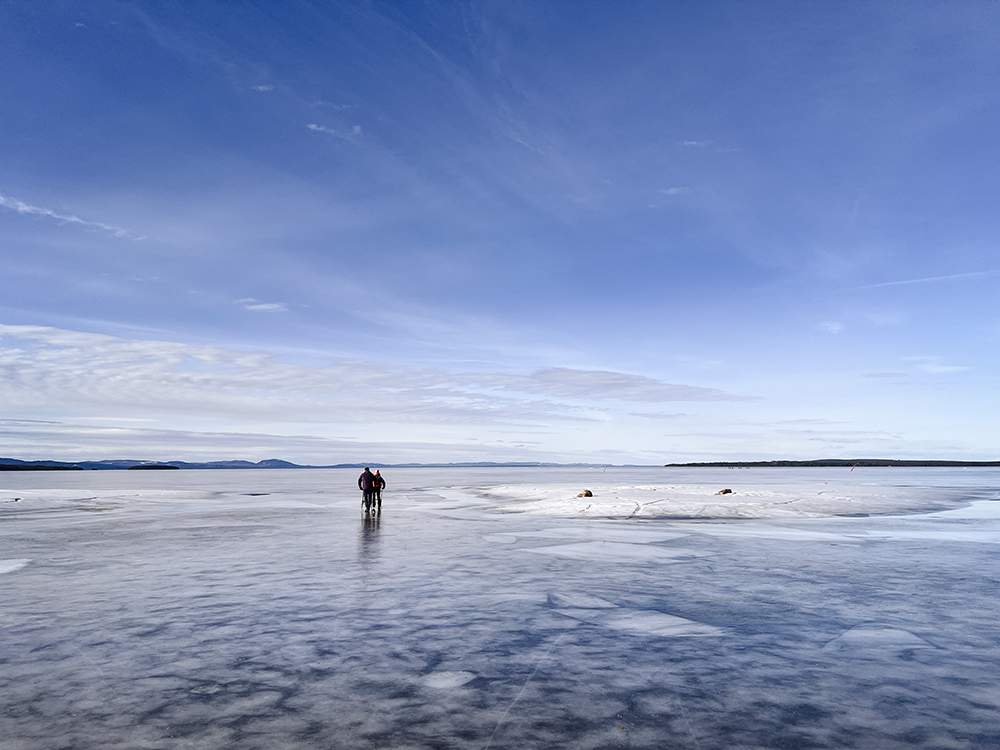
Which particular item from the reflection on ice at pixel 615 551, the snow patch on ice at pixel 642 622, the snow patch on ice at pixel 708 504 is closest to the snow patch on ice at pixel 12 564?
the reflection on ice at pixel 615 551

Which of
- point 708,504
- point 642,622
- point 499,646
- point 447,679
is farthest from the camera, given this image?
point 708,504

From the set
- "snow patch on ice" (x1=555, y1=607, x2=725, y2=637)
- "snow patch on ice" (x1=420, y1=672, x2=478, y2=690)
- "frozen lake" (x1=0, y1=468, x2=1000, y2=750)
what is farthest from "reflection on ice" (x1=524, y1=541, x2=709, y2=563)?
"snow patch on ice" (x1=420, y1=672, x2=478, y2=690)

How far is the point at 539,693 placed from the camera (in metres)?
5.38

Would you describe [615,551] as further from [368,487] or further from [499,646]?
[368,487]

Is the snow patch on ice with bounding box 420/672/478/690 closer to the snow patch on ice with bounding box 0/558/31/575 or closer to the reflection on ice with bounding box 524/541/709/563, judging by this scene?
the reflection on ice with bounding box 524/541/709/563

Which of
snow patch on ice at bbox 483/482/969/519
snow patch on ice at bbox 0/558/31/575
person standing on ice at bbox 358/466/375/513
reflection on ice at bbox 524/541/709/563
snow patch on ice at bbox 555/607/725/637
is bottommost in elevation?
snow patch on ice at bbox 555/607/725/637

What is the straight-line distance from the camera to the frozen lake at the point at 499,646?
4.66 m

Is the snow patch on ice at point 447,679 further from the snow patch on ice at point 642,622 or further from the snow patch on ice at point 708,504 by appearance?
the snow patch on ice at point 708,504

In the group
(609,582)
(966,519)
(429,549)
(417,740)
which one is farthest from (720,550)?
(966,519)

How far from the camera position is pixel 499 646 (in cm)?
680

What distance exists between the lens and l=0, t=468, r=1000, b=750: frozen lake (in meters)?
4.66

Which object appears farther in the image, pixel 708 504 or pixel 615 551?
pixel 708 504

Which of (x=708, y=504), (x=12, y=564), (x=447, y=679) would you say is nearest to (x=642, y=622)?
(x=447, y=679)

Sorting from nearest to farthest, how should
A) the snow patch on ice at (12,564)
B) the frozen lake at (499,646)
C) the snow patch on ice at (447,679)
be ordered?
the frozen lake at (499,646)
the snow patch on ice at (447,679)
the snow patch on ice at (12,564)
